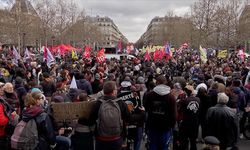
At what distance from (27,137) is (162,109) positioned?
2324mm

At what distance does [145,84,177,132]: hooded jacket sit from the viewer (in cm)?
638

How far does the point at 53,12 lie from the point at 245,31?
26.1 metres

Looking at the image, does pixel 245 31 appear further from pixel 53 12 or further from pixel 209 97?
pixel 209 97

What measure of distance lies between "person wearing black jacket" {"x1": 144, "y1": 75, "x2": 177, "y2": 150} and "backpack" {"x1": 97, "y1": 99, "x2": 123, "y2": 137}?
3.43 ft

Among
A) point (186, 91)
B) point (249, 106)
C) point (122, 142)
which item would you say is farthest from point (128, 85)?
point (249, 106)

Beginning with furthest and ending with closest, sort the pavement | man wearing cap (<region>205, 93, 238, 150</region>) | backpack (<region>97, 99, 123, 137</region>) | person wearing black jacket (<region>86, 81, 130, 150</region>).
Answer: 1. the pavement
2. man wearing cap (<region>205, 93, 238, 150</region>)
3. person wearing black jacket (<region>86, 81, 130, 150</region>)
4. backpack (<region>97, 99, 123, 137</region>)

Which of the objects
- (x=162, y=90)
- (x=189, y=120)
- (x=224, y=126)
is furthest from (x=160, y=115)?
(x=189, y=120)

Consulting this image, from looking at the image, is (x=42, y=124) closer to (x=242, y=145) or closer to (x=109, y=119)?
(x=109, y=119)

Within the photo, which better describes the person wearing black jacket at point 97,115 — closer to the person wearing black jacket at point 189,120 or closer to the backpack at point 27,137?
the backpack at point 27,137

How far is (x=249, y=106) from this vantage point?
375 inches

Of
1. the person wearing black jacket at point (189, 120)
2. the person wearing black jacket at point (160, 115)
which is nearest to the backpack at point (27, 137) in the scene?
the person wearing black jacket at point (160, 115)

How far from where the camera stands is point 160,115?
645 cm

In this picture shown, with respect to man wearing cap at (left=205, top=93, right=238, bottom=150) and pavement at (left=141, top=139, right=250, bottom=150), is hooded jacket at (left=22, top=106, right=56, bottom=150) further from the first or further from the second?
pavement at (left=141, top=139, right=250, bottom=150)

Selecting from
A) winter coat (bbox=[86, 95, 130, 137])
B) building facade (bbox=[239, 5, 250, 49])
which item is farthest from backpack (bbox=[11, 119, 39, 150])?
building facade (bbox=[239, 5, 250, 49])
